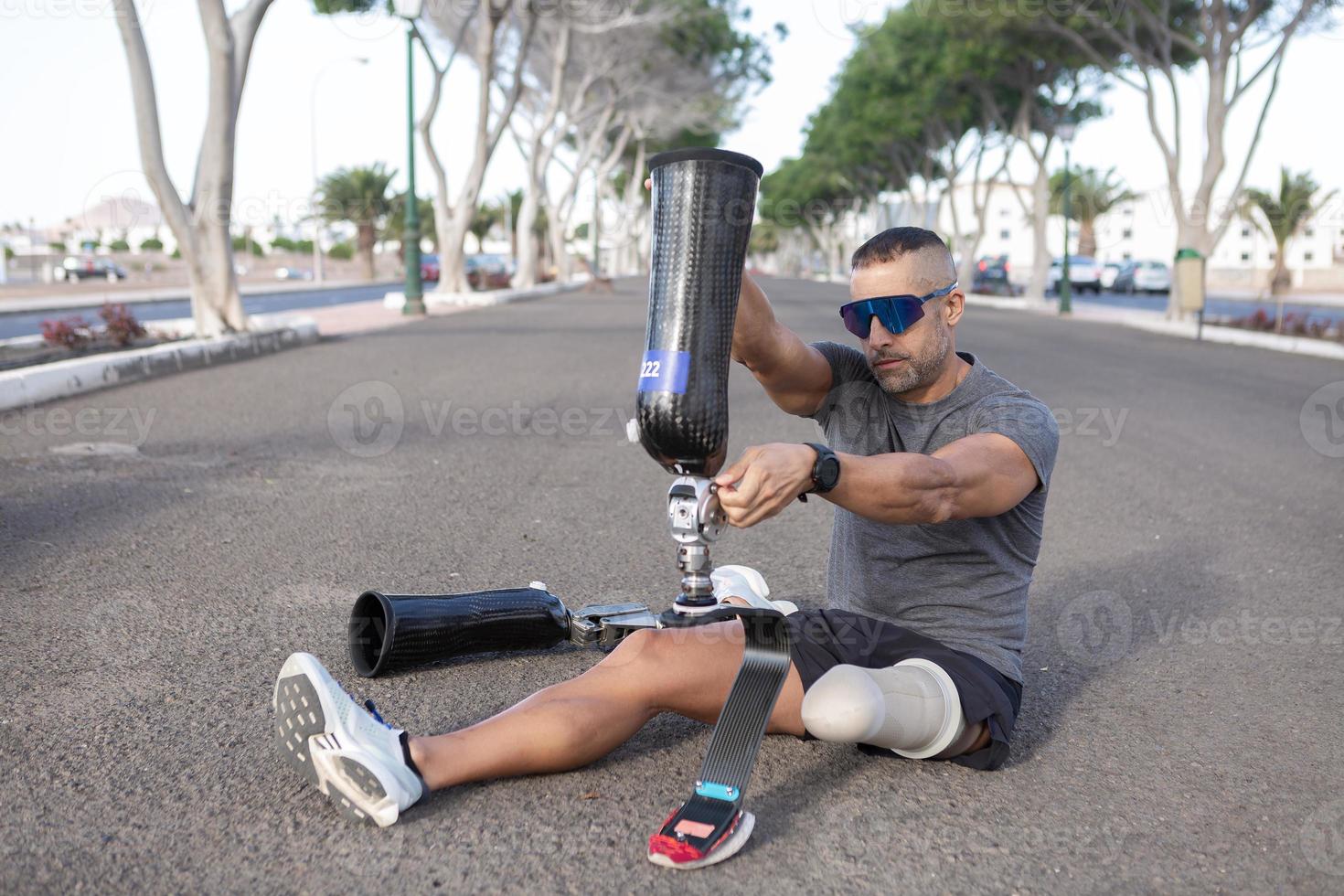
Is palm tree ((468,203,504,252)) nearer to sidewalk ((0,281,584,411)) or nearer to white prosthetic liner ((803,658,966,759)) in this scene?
sidewalk ((0,281,584,411))

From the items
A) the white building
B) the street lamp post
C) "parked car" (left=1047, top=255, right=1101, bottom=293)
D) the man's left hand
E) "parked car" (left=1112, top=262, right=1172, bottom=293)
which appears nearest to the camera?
the man's left hand

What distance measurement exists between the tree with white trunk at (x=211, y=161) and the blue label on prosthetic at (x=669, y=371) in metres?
12.3

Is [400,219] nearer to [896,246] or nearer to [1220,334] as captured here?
[1220,334]

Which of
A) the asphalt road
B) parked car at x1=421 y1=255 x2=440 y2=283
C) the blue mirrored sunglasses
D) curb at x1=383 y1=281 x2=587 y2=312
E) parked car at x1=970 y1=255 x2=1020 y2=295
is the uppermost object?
parked car at x1=421 y1=255 x2=440 y2=283

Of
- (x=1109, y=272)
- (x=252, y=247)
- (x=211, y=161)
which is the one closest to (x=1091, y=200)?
(x=1109, y=272)

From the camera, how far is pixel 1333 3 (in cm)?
2105

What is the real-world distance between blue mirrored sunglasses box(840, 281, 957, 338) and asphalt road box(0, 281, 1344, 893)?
1.12 metres

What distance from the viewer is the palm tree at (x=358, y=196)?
61.2 m

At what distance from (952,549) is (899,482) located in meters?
0.61

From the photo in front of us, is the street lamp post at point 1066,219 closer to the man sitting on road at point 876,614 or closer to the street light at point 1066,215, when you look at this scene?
the street light at point 1066,215

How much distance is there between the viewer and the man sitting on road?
2625 millimetres

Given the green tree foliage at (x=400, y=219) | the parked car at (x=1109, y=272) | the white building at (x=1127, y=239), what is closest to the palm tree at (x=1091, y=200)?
the white building at (x=1127, y=239)

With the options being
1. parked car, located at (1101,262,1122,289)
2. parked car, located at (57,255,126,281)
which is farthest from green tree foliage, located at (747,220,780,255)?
parked car, located at (57,255,126,281)

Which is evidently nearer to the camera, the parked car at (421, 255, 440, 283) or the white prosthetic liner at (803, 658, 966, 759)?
the white prosthetic liner at (803, 658, 966, 759)
